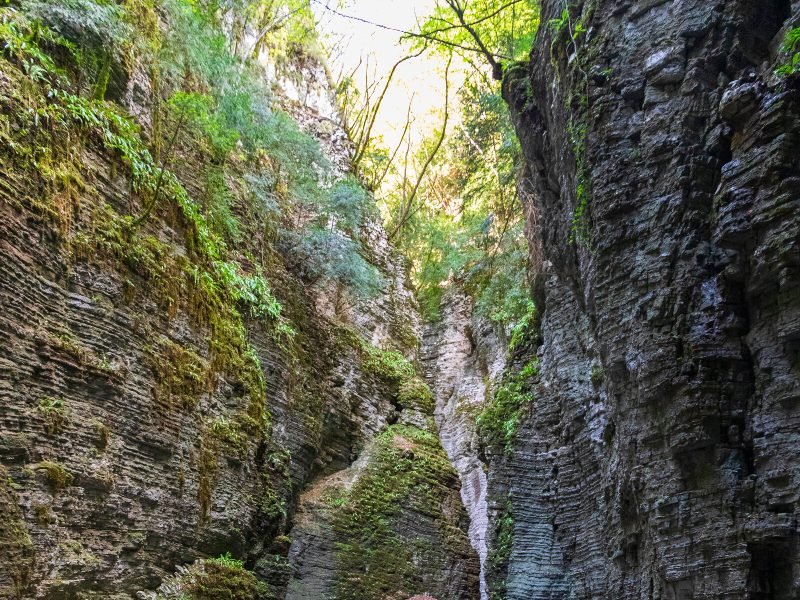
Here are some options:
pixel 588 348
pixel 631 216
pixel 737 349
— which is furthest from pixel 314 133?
pixel 737 349

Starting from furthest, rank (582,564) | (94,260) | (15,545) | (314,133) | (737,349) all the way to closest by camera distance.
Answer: (314,133)
(582,564)
(94,260)
(15,545)
(737,349)

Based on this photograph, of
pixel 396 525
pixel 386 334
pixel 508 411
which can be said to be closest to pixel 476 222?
pixel 386 334

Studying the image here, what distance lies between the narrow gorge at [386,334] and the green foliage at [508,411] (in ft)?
0.22

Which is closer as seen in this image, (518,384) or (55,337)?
(55,337)

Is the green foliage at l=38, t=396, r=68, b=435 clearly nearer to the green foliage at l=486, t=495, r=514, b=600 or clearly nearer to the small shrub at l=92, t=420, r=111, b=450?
the small shrub at l=92, t=420, r=111, b=450

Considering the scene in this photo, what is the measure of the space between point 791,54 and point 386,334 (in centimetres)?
1098

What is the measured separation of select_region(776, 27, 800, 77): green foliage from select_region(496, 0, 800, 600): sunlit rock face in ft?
0.30

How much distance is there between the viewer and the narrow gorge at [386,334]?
15.1 feet

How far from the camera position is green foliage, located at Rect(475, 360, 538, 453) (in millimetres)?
9445

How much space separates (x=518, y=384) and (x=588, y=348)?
2174mm

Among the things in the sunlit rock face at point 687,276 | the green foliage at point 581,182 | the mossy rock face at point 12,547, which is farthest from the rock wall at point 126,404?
the green foliage at point 581,182

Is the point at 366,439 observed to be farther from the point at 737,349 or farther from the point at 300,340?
the point at 737,349

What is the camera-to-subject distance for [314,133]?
1655 centimetres

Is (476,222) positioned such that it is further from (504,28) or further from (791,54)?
(791,54)
